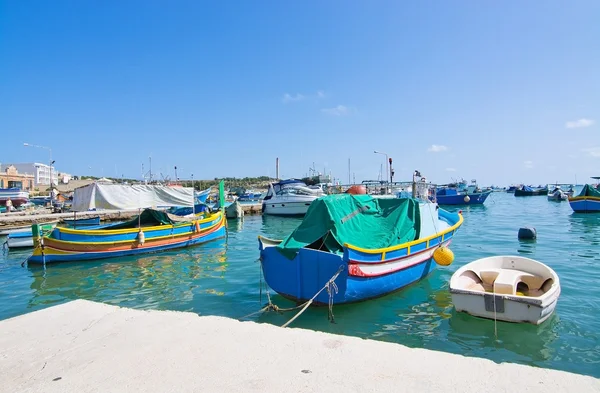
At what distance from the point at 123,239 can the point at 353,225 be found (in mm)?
11695

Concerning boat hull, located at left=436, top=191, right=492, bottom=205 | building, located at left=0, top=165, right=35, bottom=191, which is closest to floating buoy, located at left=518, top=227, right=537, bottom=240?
boat hull, located at left=436, top=191, right=492, bottom=205

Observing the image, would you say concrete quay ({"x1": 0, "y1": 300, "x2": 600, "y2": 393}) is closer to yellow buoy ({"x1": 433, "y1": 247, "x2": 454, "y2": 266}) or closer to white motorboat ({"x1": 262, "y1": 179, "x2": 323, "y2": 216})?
yellow buoy ({"x1": 433, "y1": 247, "x2": 454, "y2": 266})

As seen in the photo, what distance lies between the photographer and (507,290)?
7730 mm

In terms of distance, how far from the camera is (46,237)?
587 inches

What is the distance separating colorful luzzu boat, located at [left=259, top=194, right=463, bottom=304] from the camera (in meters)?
7.89

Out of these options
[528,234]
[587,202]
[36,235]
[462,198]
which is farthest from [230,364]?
[462,198]

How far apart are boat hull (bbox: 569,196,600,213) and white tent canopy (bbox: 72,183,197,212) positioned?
3556 centimetres

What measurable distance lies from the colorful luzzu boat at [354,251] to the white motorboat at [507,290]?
1461mm

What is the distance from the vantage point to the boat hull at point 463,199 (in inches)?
1965

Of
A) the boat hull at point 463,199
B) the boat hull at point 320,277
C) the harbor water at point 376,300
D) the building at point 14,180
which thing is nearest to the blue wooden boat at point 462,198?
the boat hull at point 463,199

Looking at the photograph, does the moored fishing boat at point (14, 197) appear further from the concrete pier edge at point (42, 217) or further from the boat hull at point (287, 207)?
the boat hull at point (287, 207)

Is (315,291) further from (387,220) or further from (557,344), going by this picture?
(557,344)

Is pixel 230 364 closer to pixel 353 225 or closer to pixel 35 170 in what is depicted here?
pixel 353 225

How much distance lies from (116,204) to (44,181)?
95.8 meters
